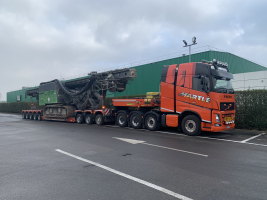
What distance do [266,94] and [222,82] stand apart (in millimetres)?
3854

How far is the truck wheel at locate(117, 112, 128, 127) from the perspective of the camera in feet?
44.2

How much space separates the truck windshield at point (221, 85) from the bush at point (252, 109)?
2.92 m

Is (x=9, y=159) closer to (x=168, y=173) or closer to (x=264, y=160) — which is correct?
(x=168, y=173)

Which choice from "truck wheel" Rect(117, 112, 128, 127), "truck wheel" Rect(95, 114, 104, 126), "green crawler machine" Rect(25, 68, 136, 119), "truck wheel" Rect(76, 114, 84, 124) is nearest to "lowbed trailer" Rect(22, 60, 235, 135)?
"truck wheel" Rect(117, 112, 128, 127)

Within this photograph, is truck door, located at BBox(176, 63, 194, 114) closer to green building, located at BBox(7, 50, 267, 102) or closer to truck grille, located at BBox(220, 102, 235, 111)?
truck grille, located at BBox(220, 102, 235, 111)

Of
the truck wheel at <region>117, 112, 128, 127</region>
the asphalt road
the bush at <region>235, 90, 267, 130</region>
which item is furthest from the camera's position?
the truck wheel at <region>117, 112, 128, 127</region>

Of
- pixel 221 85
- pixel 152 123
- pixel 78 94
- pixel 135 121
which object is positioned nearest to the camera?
pixel 221 85

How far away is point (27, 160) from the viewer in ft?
19.3

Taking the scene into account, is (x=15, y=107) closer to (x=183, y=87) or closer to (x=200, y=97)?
(x=183, y=87)

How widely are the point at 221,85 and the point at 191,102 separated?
161cm

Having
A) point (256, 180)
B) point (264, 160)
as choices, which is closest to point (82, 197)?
point (256, 180)

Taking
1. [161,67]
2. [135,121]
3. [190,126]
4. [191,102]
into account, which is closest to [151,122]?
[135,121]

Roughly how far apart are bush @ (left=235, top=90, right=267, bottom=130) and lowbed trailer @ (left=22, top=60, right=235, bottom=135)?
2661mm

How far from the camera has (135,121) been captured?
1293 cm
